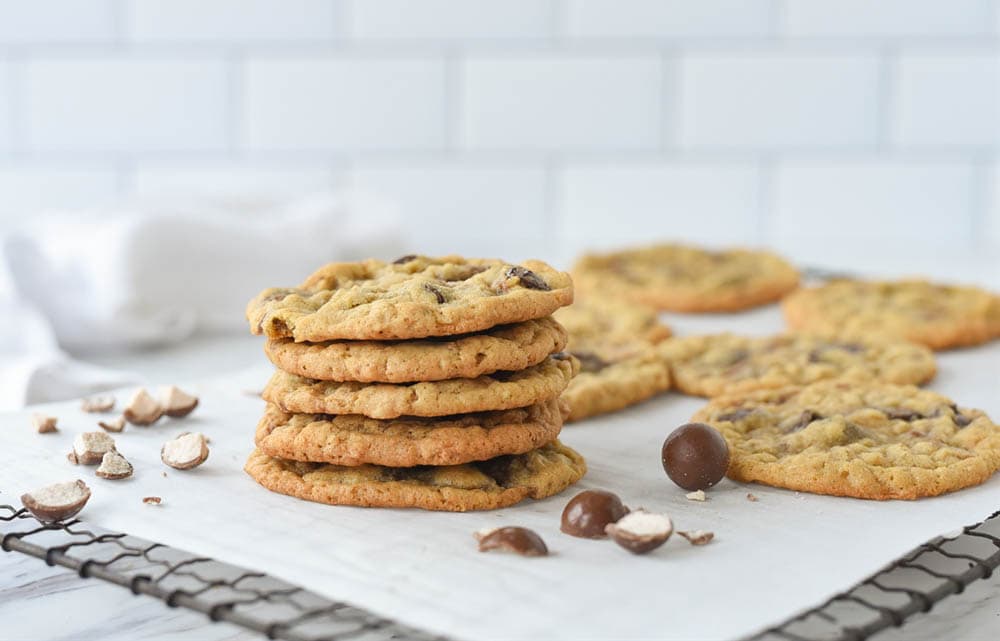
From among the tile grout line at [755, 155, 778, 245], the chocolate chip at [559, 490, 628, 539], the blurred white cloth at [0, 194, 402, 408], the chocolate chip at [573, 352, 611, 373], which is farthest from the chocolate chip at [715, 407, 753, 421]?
the tile grout line at [755, 155, 778, 245]

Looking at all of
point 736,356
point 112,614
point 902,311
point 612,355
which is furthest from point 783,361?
point 112,614

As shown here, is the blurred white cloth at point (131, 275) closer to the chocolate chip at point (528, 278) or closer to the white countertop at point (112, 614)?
the white countertop at point (112, 614)

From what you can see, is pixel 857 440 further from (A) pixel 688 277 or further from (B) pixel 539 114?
(B) pixel 539 114

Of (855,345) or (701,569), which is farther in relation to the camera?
(855,345)

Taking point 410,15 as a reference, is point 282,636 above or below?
below

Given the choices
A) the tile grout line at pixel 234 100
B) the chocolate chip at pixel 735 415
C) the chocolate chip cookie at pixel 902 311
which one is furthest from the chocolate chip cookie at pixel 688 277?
the tile grout line at pixel 234 100

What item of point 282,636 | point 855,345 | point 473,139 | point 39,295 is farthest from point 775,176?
point 282,636

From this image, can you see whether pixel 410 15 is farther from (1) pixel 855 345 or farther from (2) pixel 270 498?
(2) pixel 270 498
